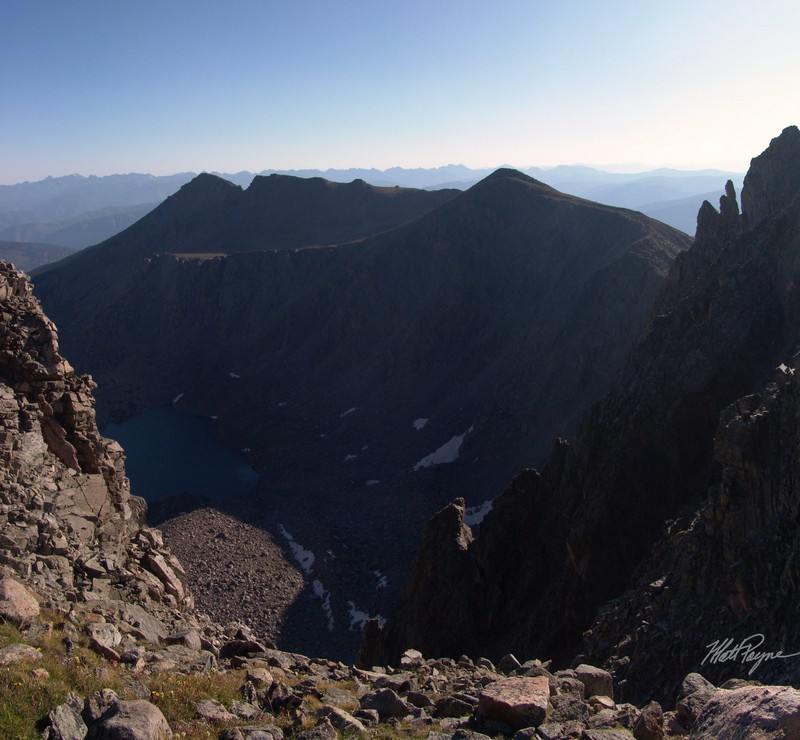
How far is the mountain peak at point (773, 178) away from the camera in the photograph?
43344 mm

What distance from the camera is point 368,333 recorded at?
4594 inches

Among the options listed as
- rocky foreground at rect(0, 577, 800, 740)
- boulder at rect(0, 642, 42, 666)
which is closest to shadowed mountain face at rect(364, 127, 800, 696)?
rocky foreground at rect(0, 577, 800, 740)

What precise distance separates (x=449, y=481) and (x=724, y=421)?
54.7m

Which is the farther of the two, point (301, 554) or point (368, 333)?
point (368, 333)

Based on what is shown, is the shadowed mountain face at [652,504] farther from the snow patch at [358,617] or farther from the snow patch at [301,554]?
the snow patch at [301,554]

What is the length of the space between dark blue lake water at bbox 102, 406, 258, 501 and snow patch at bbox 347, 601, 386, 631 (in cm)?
3589

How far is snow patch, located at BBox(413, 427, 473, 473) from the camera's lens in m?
82.0

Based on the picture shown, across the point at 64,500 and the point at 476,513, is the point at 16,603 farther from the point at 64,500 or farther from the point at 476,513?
the point at 476,513

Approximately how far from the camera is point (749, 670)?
44.7 feet

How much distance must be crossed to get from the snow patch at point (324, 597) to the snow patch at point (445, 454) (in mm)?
24753

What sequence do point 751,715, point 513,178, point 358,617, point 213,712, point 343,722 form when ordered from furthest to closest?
1. point 513,178
2. point 358,617
3. point 343,722
4. point 213,712
5. point 751,715

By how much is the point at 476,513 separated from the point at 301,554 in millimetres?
17146

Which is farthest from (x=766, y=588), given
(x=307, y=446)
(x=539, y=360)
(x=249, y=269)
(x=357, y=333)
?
(x=249, y=269)

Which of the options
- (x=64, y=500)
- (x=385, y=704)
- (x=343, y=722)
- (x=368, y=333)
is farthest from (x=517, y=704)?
(x=368, y=333)
